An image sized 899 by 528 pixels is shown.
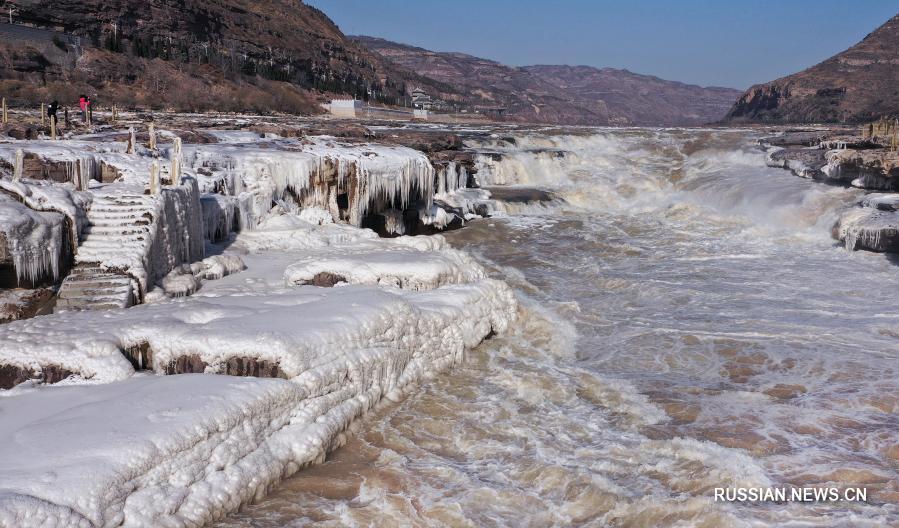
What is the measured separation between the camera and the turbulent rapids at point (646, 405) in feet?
17.0

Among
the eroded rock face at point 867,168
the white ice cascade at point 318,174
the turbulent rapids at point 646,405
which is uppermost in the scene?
the eroded rock face at point 867,168

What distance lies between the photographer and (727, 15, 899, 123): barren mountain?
8500cm

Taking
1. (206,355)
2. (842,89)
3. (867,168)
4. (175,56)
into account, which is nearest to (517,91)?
(842,89)

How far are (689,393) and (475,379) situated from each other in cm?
236

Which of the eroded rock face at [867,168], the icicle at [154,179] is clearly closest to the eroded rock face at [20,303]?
the icicle at [154,179]

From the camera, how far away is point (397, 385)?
715cm

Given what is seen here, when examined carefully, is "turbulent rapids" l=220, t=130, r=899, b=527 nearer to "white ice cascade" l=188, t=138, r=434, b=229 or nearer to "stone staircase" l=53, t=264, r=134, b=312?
"white ice cascade" l=188, t=138, r=434, b=229

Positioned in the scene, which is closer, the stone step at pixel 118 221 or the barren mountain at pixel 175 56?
the stone step at pixel 118 221

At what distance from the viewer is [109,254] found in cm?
781

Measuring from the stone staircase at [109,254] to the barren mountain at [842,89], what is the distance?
8547cm

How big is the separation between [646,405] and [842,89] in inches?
3890

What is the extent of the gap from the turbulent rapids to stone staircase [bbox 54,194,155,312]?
10.9 feet

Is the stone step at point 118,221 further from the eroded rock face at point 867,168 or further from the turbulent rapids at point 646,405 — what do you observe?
the eroded rock face at point 867,168

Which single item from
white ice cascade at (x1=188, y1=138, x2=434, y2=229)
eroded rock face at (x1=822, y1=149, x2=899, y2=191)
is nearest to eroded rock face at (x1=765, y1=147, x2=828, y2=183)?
eroded rock face at (x1=822, y1=149, x2=899, y2=191)
